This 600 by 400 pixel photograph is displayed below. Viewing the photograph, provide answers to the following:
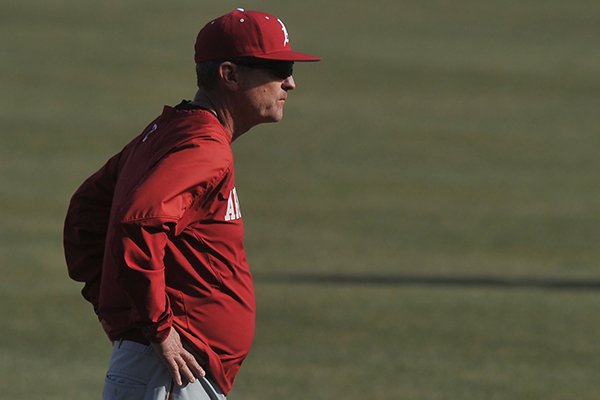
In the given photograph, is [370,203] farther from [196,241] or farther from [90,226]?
[196,241]

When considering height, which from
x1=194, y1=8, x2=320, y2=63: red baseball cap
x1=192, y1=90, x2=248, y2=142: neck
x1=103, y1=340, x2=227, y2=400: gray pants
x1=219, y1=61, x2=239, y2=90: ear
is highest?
x1=194, y1=8, x2=320, y2=63: red baseball cap

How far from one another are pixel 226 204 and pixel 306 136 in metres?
19.0

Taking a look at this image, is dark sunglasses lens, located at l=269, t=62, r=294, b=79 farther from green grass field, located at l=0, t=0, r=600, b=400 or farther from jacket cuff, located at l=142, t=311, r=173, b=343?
green grass field, located at l=0, t=0, r=600, b=400

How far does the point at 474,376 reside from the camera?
943 centimetres

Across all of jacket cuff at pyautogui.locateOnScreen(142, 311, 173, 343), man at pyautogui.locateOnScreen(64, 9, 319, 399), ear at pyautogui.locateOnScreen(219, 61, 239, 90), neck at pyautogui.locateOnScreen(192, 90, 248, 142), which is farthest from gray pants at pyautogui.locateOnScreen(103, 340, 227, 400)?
ear at pyautogui.locateOnScreen(219, 61, 239, 90)

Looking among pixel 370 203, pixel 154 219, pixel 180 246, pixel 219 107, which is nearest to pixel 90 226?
pixel 180 246

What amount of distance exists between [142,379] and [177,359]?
0.16 m

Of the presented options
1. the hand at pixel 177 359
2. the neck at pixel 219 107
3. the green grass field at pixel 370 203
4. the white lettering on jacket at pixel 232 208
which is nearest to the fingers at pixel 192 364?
the hand at pixel 177 359

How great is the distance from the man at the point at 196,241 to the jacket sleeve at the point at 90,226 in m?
0.22

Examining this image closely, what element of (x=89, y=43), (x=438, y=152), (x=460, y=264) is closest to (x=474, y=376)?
(x=460, y=264)

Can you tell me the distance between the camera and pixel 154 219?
166 inches

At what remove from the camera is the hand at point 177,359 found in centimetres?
443

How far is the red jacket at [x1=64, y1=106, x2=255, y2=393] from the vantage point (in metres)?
4.26

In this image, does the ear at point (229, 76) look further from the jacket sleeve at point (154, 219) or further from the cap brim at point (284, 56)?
the jacket sleeve at point (154, 219)
